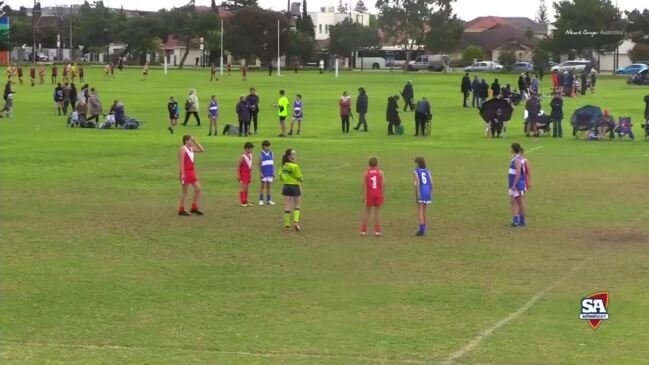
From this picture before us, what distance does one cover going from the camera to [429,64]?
12512 centimetres

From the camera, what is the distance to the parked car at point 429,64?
124000mm

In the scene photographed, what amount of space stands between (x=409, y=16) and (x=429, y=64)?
24054 mm

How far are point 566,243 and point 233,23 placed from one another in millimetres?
109671

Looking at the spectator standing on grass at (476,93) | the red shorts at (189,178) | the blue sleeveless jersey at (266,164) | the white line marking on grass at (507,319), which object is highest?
the spectator standing on grass at (476,93)

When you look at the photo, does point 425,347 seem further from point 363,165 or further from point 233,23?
point 233,23

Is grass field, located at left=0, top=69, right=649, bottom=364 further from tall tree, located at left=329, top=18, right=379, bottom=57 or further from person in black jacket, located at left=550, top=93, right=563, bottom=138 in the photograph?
tall tree, located at left=329, top=18, right=379, bottom=57

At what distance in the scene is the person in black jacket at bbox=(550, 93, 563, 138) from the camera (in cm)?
4088

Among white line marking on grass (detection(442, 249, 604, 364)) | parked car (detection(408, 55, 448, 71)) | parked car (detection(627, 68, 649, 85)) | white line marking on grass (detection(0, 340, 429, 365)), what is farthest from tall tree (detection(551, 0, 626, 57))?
white line marking on grass (detection(0, 340, 429, 365))

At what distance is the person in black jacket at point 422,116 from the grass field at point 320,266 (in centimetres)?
774

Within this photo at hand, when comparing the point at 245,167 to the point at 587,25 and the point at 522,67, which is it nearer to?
the point at 587,25

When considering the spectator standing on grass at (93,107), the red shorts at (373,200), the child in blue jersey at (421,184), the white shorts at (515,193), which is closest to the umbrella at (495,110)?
the spectator standing on grass at (93,107)

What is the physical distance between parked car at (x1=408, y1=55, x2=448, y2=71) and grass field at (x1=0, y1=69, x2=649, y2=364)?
8998 centimetres

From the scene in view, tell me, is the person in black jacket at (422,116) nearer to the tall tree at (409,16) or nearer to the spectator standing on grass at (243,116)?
the spectator standing on grass at (243,116)

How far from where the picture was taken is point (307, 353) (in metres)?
12.2
